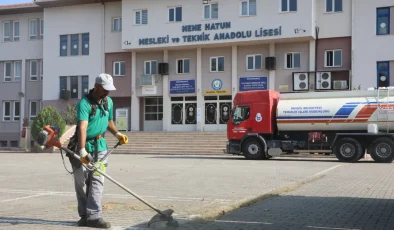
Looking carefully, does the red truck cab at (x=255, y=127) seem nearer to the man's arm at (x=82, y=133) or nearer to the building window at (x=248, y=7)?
the building window at (x=248, y=7)

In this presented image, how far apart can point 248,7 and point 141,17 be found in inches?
338

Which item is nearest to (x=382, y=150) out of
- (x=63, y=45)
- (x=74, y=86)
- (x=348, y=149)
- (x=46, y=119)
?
(x=348, y=149)

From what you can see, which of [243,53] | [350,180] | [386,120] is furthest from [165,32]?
[350,180]

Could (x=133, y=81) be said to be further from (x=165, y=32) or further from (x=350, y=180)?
(x=350, y=180)

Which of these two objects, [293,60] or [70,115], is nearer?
[293,60]

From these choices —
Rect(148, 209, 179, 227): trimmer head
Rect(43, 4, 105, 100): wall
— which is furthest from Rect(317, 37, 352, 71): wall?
Rect(148, 209, 179, 227): trimmer head

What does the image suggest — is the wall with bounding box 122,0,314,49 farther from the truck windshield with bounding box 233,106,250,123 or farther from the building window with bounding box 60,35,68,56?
the truck windshield with bounding box 233,106,250,123

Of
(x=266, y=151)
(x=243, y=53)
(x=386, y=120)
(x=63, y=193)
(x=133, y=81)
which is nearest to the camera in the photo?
(x=63, y=193)

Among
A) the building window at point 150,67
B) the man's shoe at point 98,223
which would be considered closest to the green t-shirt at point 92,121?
the man's shoe at point 98,223

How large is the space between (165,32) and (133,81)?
489 cm

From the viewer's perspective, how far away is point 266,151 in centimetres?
2428

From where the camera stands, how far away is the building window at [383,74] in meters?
33.3

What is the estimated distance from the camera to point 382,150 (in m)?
22.5

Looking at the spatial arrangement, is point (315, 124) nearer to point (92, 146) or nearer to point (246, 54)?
point (246, 54)
